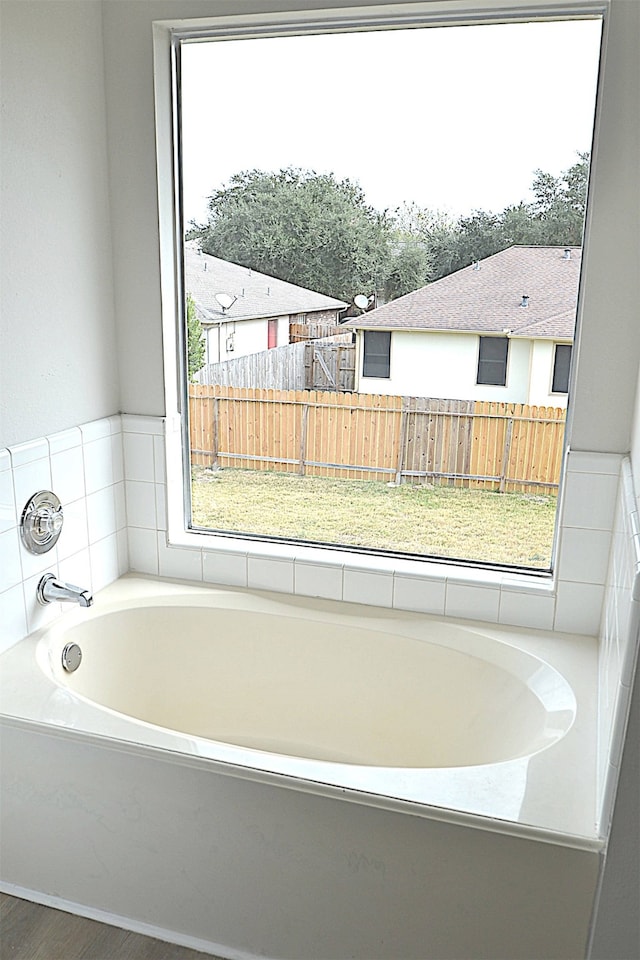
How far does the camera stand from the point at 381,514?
2576 mm

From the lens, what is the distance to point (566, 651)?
2.22 m

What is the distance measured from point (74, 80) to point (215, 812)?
6.55 ft

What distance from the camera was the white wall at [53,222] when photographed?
2.07 m

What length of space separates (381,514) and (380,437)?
252 millimetres

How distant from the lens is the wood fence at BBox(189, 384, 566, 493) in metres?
2.38

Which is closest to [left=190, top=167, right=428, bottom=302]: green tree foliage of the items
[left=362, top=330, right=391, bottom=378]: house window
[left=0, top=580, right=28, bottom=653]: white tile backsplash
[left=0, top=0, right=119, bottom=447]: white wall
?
[left=362, top=330, right=391, bottom=378]: house window

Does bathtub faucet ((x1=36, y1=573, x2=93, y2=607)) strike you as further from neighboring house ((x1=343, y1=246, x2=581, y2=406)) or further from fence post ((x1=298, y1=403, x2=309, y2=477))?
neighboring house ((x1=343, y1=246, x2=581, y2=406))

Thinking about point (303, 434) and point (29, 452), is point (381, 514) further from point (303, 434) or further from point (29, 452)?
point (29, 452)

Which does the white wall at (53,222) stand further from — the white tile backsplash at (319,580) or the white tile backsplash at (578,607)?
the white tile backsplash at (578,607)

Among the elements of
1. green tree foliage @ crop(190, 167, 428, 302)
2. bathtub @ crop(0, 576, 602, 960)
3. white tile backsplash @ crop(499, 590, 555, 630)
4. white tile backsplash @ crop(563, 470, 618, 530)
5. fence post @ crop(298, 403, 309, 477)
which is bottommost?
bathtub @ crop(0, 576, 602, 960)

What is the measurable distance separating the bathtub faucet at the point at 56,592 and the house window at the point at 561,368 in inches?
58.3

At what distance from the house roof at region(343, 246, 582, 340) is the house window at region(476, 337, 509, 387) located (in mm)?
33

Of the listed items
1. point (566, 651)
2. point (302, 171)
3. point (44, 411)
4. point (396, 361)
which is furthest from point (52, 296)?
point (566, 651)

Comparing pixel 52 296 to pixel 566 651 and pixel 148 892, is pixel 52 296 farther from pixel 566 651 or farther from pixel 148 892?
pixel 566 651
